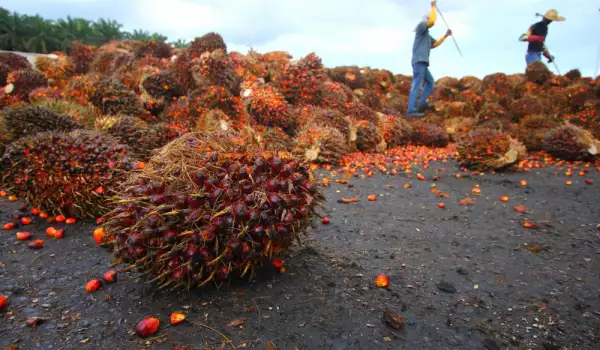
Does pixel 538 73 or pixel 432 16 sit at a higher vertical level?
pixel 432 16

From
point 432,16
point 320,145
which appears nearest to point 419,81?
point 432,16

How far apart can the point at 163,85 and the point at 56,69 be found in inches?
167

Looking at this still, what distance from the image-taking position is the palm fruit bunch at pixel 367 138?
8000 mm

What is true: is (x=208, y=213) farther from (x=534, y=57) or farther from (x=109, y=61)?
(x=534, y=57)

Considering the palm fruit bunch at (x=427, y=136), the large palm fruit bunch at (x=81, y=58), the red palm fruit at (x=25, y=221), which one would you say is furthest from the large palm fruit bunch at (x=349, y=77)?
the red palm fruit at (x=25, y=221)

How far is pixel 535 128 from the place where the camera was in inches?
338

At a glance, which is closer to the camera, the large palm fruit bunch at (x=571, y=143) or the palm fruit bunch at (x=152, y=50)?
the large palm fruit bunch at (x=571, y=143)

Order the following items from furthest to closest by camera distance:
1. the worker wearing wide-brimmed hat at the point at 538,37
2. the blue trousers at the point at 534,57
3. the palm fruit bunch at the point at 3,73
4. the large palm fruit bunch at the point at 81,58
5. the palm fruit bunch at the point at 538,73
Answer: the blue trousers at the point at 534,57 < the worker wearing wide-brimmed hat at the point at 538,37 < the palm fruit bunch at the point at 538,73 < the large palm fruit bunch at the point at 81,58 < the palm fruit bunch at the point at 3,73

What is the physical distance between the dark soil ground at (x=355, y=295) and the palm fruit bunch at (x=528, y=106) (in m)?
7.20

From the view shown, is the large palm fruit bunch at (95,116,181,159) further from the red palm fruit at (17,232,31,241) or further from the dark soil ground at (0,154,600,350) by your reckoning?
the red palm fruit at (17,232,31,241)

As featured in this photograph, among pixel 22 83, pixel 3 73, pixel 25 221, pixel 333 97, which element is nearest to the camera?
pixel 25 221

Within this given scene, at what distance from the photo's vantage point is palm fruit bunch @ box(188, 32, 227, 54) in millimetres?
8742

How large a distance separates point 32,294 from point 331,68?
1279cm

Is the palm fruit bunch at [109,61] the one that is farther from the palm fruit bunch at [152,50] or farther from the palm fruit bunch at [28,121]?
the palm fruit bunch at [28,121]
